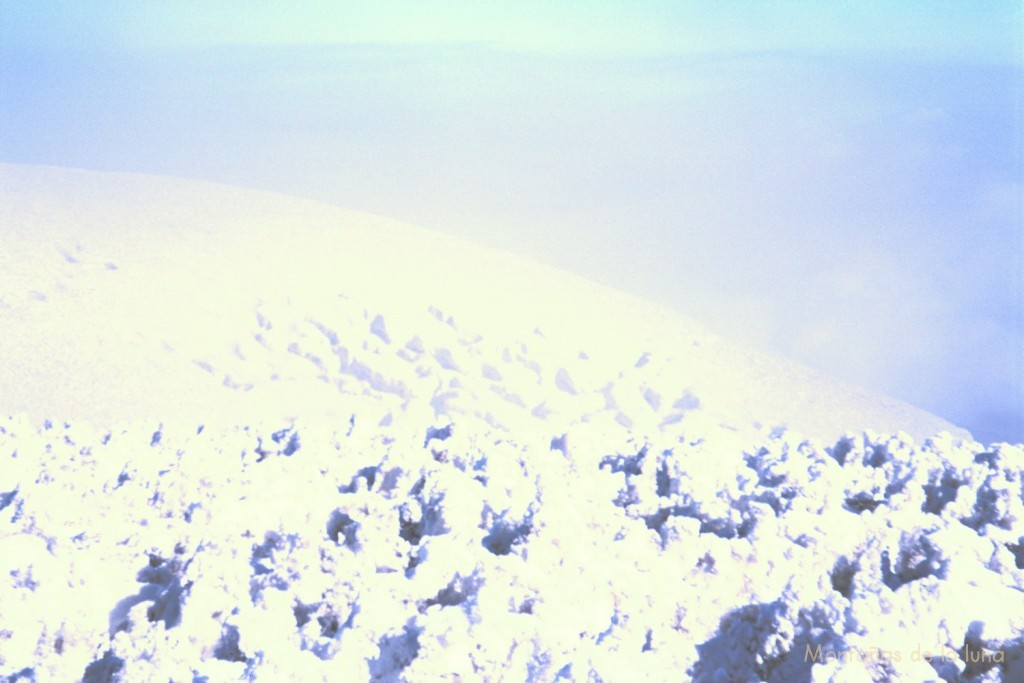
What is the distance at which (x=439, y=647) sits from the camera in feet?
4.44

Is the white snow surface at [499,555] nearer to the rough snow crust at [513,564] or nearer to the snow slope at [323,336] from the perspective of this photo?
the rough snow crust at [513,564]

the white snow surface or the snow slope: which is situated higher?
the snow slope

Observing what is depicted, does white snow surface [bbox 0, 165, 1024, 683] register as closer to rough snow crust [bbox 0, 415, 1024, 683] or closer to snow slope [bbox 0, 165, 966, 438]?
rough snow crust [bbox 0, 415, 1024, 683]

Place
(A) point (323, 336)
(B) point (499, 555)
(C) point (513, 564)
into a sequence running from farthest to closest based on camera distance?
(A) point (323, 336), (B) point (499, 555), (C) point (513, 564)

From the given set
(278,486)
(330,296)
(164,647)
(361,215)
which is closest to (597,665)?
(164,647)

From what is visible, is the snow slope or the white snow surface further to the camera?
the snow slope

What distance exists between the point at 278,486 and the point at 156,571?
337 mm

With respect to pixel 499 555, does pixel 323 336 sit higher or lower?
higher

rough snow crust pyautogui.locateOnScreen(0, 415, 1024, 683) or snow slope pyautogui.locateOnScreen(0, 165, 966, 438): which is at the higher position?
snow slope pyautogui.locateOnScreen(0, 165, 966, 438)

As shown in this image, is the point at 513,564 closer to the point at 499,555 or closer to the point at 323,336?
the point at 499,555

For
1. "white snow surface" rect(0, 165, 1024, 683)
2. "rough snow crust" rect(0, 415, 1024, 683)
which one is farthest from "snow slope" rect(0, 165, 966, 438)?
"rough snow crust" rect(0, 415, 1024, 683)

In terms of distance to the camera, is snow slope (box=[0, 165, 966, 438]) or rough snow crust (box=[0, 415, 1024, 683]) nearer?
rough snow crust (box=[0, 415, 1024, 683])

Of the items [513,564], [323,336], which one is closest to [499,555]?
[513,564]

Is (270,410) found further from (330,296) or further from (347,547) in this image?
(347,547)
